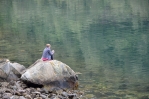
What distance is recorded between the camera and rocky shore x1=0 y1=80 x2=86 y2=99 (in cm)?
2577

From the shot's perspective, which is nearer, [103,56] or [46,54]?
[46,54]

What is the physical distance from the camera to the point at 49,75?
29.3 m

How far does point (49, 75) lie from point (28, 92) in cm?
270

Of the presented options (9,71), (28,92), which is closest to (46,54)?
(9,71)

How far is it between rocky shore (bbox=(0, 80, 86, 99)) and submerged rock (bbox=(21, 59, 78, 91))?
20.3 inches

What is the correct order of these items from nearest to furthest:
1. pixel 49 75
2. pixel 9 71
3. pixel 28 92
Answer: pixel 28 92
pixel 49 75
pixel 9 71

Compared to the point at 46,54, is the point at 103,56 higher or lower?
lower

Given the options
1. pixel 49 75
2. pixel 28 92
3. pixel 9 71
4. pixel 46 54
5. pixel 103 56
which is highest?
pixel 46 54

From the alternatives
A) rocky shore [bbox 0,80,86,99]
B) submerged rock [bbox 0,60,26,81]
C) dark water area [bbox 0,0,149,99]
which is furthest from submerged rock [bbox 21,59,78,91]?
submerged rock [bbox 0,60,26,81]

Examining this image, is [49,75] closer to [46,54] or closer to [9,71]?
[46,54]

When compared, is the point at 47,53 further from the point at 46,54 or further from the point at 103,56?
the point at 103,56

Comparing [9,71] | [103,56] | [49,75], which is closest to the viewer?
[49,75]

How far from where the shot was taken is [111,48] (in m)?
52.7

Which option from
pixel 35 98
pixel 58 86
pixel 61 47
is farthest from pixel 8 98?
pixel 61 47
